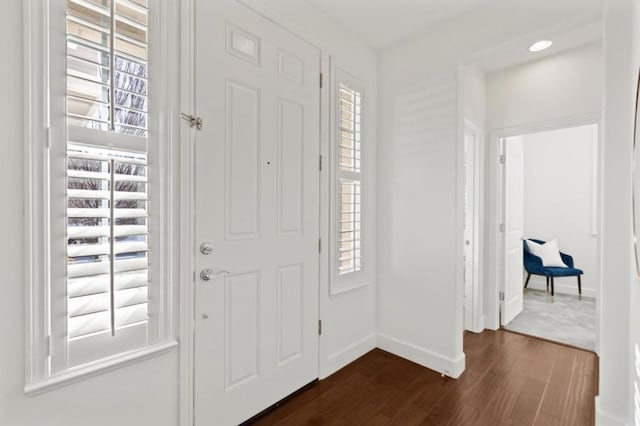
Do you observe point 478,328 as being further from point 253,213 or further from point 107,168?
point 107,168

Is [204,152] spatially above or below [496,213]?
above

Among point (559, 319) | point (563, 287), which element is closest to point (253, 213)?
point (559, 319)

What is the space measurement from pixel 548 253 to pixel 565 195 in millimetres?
980

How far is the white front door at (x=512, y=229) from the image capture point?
10.6 ft

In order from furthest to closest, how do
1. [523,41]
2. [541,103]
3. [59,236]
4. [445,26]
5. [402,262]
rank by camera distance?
[541,103], [402,262], [445,26], [523,41], [59,236]

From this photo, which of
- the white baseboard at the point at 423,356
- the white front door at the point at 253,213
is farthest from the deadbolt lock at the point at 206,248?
the white baseboard at the point at 423,356

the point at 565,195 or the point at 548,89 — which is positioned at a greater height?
the point at 548,89

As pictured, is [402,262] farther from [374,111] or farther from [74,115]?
[74,115]

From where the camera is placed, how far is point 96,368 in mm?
1231

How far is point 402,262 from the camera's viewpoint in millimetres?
2586

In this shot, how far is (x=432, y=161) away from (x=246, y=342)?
1861mm

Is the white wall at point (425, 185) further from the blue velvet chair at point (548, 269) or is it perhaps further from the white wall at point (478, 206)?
the blue velvet chair at point (548, 269)

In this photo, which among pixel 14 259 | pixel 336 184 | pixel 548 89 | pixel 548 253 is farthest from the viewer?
pixel 548 253

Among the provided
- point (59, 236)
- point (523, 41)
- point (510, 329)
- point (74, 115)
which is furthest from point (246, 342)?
point (510, 329)
